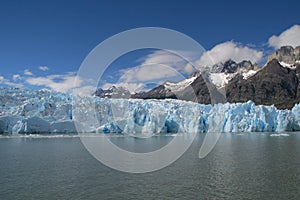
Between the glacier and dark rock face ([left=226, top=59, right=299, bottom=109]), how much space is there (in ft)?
275

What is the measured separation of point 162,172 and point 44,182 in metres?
5.70

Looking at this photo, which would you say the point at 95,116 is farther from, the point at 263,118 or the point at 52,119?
the point at 263,118

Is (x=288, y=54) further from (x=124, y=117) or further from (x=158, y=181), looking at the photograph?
(x=158, y=181)

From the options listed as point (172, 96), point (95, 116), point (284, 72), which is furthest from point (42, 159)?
point (284, 72)

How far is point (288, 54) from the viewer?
17962cm

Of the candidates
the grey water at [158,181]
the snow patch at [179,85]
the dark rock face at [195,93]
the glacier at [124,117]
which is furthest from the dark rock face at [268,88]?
the grey water at [158,181]

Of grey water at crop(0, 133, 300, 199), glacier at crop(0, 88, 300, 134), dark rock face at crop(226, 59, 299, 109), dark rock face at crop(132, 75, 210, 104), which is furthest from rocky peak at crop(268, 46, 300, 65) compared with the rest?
grey water at crop(0, 133, 300, 199)

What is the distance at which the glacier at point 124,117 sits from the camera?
149ft

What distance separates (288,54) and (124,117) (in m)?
162

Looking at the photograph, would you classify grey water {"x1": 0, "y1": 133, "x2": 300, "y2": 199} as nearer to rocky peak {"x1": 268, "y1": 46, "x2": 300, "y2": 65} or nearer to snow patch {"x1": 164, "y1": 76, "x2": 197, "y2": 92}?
snow patch {"x1": 164, "y1": 76, "x2": 197, "y2": 92}

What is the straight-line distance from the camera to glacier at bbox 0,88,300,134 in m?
45.4

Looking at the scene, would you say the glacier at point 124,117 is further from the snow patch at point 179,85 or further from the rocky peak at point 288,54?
the rocky peak at point 288,54

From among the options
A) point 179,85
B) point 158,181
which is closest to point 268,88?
point 179,85

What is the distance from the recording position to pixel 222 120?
170 feet
